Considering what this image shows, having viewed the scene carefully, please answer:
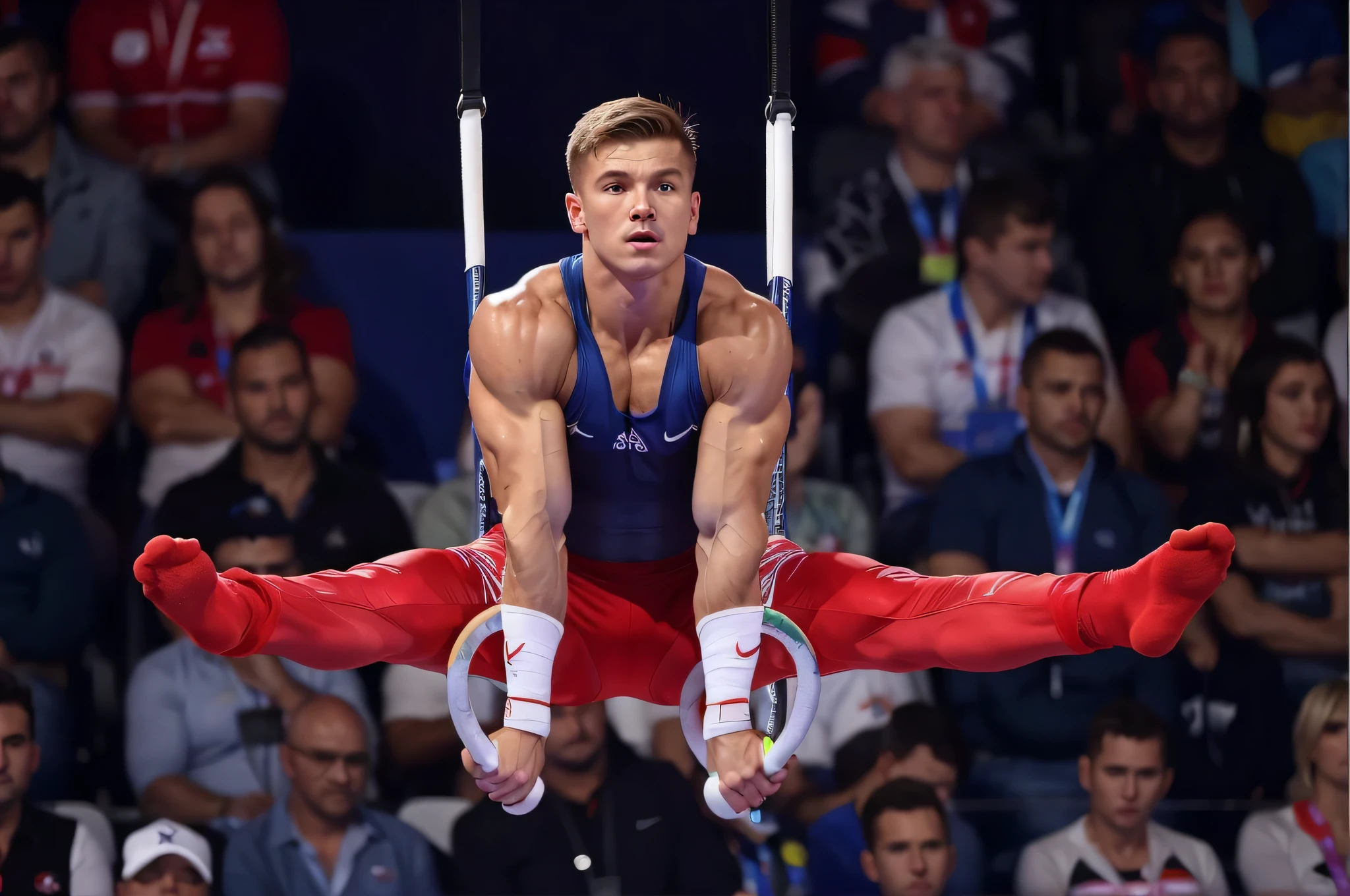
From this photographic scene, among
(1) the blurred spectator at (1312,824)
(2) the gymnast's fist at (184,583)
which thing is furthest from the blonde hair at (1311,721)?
(2) the gymnast's fist at (184,583)

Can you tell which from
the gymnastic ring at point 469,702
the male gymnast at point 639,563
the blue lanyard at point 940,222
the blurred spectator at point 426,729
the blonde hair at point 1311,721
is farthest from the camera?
the blue lanyard at point 940,222

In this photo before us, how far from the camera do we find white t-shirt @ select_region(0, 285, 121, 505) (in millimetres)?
5363

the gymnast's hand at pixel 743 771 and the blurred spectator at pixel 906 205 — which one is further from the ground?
the blurred spectator at pixel 906 205

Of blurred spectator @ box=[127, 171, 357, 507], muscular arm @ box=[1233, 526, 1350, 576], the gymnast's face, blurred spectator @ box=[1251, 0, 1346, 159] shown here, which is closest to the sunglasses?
blurred spectator @ box=[127, 171, 357, 507]

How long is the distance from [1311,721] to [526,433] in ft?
11.8

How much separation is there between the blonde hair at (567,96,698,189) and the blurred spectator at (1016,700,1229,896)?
312 centimetres

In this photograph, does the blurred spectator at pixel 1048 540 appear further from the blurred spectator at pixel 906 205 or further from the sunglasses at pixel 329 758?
the sunglasses at pixel 329 758

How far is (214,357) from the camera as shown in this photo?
216 inches

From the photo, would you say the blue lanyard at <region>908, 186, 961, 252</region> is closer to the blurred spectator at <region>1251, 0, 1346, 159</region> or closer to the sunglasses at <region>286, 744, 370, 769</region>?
the blurred spectator at <region>1251, 0, 1346, 159</region>

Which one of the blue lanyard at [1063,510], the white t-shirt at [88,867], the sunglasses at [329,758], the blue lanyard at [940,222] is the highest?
the blue lanyard at [940,222]

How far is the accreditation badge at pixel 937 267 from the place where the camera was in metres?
5.74

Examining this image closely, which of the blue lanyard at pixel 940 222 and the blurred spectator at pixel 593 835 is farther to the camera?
the blue lanyard at pixel 940 222

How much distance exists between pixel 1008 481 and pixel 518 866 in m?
2.09

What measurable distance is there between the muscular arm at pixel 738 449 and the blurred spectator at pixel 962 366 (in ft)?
8.71
